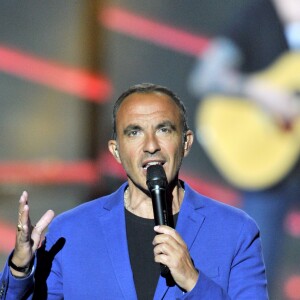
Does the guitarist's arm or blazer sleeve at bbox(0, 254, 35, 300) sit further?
the guitarist's arm

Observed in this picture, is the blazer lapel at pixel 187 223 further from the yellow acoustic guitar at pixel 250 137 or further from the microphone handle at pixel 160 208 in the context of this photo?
the yellow acoustic guitar at pixel 250 137

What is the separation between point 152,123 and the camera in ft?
7.93

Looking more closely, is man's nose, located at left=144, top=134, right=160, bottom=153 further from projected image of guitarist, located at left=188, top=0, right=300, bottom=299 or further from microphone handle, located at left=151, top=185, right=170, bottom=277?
projected image of guitarist, located at left=188, top=0, right=300, bottom=299

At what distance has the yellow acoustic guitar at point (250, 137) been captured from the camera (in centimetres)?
471

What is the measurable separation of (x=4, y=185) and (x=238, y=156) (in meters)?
1.43

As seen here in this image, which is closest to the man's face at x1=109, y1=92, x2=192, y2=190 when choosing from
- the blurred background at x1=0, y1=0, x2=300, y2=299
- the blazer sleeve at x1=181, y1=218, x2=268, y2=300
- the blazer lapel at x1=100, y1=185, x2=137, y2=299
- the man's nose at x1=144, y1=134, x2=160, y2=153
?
the man's nose at x1=144, y1=134, x2=160, y2=153

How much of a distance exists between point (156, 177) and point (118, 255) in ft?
1.01

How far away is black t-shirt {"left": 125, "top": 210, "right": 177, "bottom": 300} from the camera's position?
7.71 ft

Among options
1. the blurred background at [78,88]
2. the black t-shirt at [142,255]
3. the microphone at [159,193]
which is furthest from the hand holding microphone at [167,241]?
the blurred background at [78,88]

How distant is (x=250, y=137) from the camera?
4.76 metres

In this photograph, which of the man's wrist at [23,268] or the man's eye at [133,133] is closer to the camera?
the man's wrist at [23,268]

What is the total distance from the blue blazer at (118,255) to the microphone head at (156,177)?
0.23 m

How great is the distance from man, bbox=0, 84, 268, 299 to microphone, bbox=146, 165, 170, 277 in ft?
0.31

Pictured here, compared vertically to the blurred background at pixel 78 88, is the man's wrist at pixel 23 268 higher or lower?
lower
